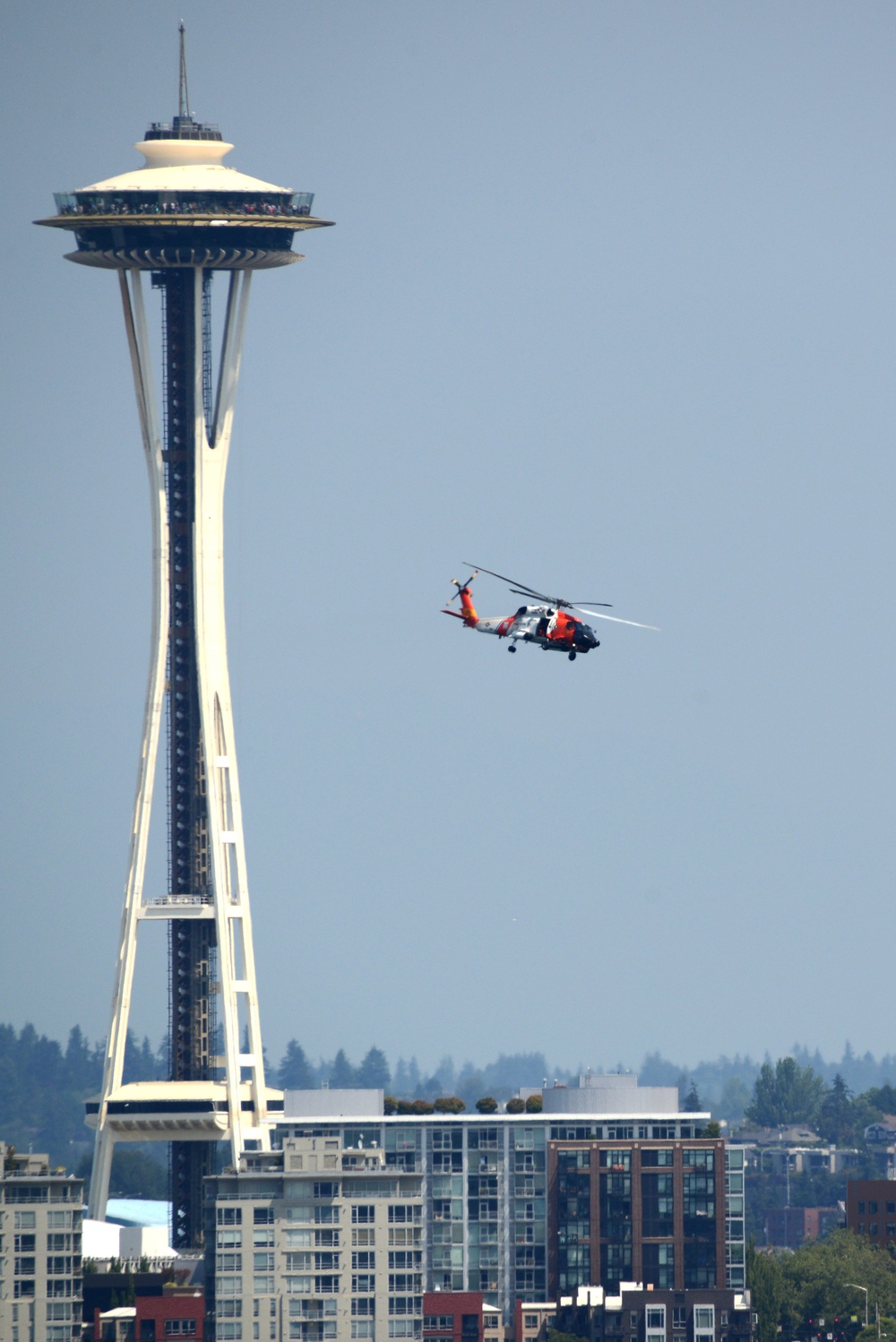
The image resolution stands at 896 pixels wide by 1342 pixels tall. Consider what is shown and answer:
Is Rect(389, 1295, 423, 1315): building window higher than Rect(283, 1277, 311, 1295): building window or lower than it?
lower

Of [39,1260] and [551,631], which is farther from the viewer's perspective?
[39,1260]

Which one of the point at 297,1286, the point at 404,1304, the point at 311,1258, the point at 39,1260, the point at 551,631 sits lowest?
the point at 404,1304

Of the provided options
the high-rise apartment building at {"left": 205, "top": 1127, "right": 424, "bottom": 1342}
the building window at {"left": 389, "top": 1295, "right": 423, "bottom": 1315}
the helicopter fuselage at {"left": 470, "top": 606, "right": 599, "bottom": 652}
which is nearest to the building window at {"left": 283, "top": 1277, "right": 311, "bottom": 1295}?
the high-rise apartment building at {"left": 205, "top": 1127, "right": 424, "bottom": 1342}

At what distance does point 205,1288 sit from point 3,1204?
1209cm

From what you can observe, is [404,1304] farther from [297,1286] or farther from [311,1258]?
[297,1286]

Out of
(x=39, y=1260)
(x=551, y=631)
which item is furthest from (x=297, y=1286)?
(x=551, y=631)

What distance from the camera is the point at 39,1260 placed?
196125 millimetres

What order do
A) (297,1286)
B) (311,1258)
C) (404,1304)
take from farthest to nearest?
(404,1304), (311,1258), (297,1286)

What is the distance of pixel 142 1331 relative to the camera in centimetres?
19938

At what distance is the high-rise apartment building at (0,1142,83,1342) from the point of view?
195 metres

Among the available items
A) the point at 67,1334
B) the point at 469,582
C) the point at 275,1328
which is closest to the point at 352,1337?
the point at 275,1328

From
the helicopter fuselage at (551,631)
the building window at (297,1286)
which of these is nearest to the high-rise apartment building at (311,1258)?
the building window at (297,1286)

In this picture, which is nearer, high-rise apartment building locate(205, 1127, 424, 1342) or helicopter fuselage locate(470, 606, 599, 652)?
helicopter fuselage locate(470, 606, 599, 652)

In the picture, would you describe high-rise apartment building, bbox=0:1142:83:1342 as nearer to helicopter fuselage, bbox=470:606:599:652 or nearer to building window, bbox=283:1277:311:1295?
building window, bbox=283:1277:311:1295
